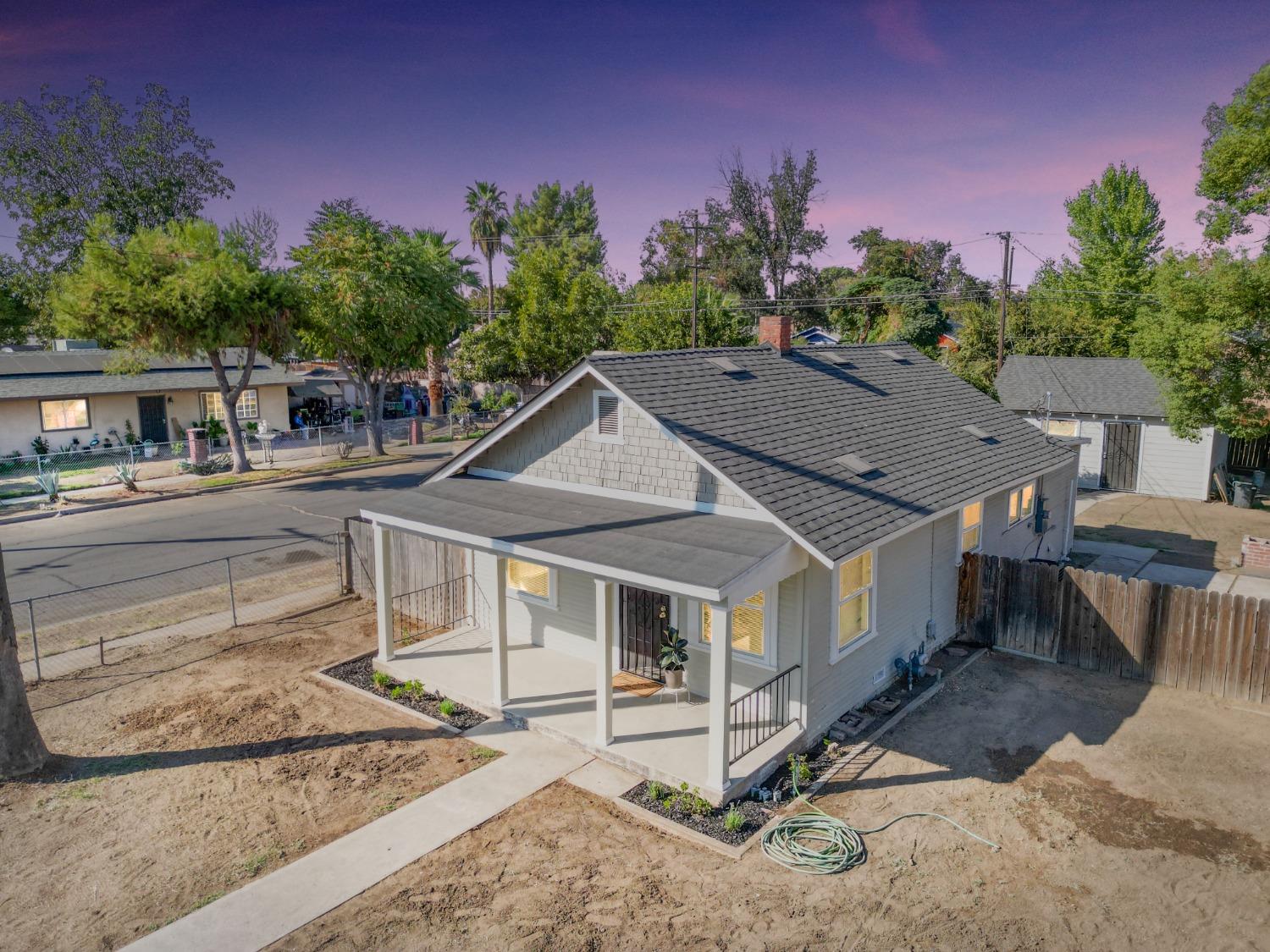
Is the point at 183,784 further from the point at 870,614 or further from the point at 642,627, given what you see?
the point at 870,614

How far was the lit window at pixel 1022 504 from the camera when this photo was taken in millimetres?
17438

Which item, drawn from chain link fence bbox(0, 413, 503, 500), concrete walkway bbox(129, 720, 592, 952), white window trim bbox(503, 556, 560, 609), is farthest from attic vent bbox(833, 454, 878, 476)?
chain link fence bbox(0, 413, 503, 500)

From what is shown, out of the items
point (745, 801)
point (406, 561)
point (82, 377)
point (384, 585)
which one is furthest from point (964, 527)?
point (82, 377)

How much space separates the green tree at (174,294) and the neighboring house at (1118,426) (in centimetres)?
3072

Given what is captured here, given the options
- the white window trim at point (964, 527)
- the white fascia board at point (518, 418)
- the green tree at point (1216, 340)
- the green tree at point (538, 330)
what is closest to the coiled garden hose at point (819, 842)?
the white window trim at point (964, 527)

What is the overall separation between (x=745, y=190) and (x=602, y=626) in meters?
69.1

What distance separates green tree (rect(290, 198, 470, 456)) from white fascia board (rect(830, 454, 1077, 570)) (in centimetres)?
2744

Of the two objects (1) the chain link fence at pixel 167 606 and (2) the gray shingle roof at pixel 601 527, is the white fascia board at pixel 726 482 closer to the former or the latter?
(2) the gray shingle roof at pixel 601 527

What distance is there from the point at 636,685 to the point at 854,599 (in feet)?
12.4

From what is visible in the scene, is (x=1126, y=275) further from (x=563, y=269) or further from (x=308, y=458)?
(x=308, y=458)

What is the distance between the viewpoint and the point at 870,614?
12.5 metres

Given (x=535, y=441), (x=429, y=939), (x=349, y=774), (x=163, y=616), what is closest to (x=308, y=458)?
(x=163, y=616)

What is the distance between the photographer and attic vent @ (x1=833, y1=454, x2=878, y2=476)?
512 inches

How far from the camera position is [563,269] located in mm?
45281
